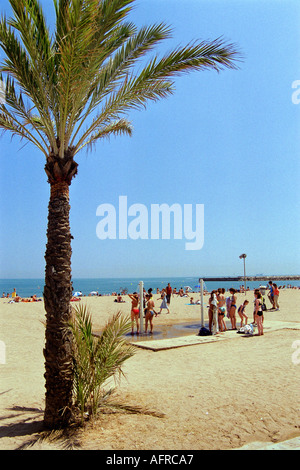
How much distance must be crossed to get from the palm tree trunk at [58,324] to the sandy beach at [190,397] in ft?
1.45

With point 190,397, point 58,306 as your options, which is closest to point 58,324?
point 58,306

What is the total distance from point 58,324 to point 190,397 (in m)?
2.64

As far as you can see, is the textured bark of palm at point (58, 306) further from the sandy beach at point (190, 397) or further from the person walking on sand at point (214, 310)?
the person walking on sand at point (214, 310)

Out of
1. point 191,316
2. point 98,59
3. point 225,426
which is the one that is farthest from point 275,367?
point 191,316

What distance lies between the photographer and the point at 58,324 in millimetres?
4789

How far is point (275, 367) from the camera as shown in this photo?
7559 mm

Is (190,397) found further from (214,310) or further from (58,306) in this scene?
(214,310)

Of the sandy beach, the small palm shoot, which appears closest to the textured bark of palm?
the small palm shoot

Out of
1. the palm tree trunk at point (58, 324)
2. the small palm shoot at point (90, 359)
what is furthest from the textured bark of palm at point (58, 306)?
the small palm shoot at point (90, 359)

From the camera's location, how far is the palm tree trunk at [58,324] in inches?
187

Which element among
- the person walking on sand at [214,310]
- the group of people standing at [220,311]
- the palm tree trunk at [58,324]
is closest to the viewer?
the palm tree trunk at [58,324]

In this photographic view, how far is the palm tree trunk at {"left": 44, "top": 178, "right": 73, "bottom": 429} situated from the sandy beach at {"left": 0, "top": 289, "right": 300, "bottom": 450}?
0.44 m

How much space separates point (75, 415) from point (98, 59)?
521 cm
